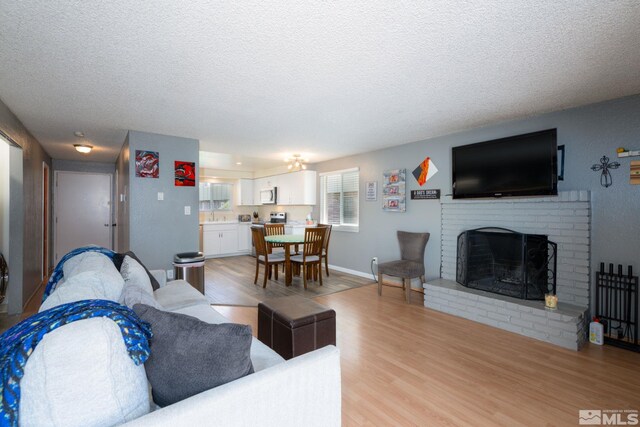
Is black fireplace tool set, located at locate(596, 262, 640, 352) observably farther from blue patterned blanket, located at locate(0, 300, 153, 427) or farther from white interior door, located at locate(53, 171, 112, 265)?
white interior door, located at locate(53, 171, 112, 265)

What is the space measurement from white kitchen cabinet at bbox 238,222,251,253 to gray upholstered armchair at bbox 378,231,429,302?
15.4ft

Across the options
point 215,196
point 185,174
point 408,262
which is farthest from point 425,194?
point 215,196

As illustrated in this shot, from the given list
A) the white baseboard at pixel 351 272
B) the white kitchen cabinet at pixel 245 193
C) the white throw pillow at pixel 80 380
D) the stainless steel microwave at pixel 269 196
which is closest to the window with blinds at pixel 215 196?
the white kitchen cabinet at pixel 245 193

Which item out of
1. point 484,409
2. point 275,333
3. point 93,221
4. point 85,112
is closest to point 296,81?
point 275,333

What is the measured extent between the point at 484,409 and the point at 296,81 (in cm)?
270

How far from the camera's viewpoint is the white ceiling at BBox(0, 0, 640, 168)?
61.8 inches

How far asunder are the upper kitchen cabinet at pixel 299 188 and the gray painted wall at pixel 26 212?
4.34 m

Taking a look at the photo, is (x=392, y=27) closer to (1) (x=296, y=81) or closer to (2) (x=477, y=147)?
(1) (x=296, y=81)

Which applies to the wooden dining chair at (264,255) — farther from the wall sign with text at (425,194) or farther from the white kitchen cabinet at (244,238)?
the white kitchen cabinet at (244,238)

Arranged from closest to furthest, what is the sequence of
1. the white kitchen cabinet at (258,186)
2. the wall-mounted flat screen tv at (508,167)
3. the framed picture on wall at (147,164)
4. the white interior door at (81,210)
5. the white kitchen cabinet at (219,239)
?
the wall-mounted flat screen tv at (508,167) < the framed picture on wall at (147,164) < the white interior door at (81,210) < the white kitchen cabinet at (219,239) < the white kitchen cabinet at (258,186)

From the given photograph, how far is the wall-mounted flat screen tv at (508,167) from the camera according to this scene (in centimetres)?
307

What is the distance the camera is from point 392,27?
1686 mm

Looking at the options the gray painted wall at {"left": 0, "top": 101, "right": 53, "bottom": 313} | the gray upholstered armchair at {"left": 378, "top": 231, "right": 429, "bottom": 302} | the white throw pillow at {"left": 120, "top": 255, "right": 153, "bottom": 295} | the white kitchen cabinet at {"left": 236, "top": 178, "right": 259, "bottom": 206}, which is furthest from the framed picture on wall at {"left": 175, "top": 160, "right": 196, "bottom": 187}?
the white kitchen cabinet at {"left": 236, "top": 178, "right": 259, "bottom": 206}

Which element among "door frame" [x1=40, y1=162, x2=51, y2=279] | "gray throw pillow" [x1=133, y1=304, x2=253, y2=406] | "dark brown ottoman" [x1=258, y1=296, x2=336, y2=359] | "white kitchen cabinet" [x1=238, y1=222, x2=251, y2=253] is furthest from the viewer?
"white kitchen cabinet" [x1=238, y1=222, x2=251, y2=253]
